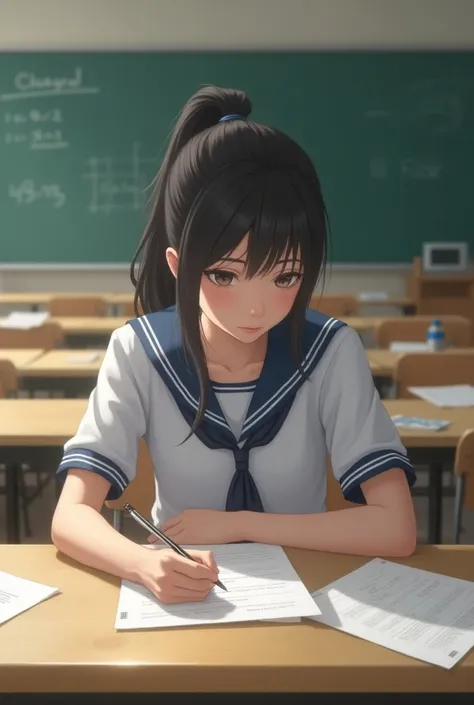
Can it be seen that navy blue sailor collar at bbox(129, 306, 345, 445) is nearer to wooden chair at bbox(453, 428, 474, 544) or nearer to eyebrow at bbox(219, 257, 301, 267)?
eyebrow at bbox(219, 257, 301, 267)

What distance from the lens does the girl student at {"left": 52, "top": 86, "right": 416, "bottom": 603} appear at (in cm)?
→ 108

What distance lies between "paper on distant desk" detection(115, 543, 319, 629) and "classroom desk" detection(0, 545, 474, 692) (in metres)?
0.02

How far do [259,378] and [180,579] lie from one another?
0.40 m

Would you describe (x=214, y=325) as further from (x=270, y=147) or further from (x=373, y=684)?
(x=373, y=684)

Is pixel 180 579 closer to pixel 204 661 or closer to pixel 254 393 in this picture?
pixel 204 661

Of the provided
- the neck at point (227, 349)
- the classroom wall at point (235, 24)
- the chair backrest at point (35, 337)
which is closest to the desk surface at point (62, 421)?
the neck at point (227, 349)

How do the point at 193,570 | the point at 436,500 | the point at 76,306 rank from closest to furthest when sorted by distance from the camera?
the point at 193,570 < the point at 436,500 < the point at 76,306

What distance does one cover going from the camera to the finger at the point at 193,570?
975mm

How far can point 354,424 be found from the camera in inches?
49.9

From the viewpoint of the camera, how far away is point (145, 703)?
2.98 feet

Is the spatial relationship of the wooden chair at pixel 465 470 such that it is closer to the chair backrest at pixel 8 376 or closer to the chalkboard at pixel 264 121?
the chair backrest at pixel 8 376

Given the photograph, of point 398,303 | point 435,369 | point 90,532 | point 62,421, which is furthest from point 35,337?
point 90,532

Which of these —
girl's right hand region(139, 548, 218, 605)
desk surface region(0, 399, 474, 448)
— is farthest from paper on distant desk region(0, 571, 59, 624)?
desk surface region(0, 399, 474, 448)

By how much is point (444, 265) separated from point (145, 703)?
5408 millimetres
